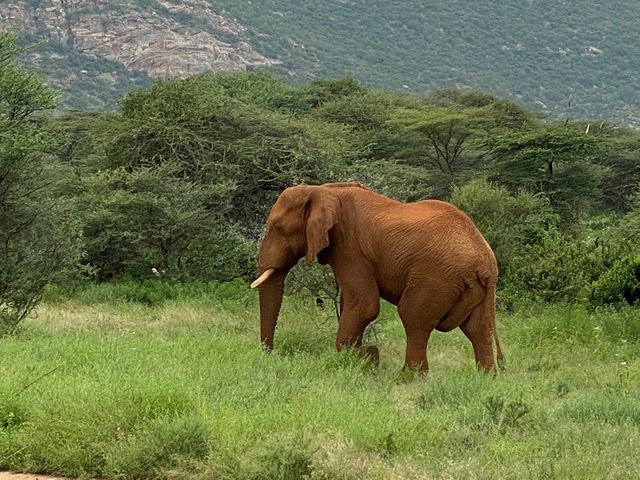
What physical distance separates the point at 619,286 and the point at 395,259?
231 inches

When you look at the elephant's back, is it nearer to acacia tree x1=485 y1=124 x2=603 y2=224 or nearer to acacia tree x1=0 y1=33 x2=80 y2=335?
acacia tree x1=0 y1=33 x2=80 y2=335

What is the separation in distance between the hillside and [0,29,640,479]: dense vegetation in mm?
43563

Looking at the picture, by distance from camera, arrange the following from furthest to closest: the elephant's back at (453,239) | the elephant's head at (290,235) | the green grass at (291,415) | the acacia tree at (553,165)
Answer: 1. the acacia tree at (553,165)
2. the elephant's head at (290,235)
3. the elephant's back at (453,239)
4. the green grass at (291,415)

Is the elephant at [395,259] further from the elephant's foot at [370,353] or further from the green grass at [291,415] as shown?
the green grass at [291,415]

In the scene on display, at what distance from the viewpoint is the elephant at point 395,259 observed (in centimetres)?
879

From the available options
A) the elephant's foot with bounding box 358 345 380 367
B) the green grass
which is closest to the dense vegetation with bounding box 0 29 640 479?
the green grass

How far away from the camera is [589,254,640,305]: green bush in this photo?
13523 millimetres

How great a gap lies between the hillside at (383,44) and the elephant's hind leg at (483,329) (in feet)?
205

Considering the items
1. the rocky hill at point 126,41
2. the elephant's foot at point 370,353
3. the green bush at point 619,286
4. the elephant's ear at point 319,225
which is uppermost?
the elephant's ear at point 319,225

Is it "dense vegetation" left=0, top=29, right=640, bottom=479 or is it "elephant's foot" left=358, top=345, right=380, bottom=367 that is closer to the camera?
"dense vegetation" left=0, top=29, right=640, bottom=479

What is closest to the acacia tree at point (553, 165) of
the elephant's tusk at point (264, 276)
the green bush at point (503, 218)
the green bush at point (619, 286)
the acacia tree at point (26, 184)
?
the green bush at point (503, 218)

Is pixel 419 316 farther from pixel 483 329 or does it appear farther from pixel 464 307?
pixel 483 329

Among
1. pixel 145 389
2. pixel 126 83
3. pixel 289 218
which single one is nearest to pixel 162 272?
pixel 289 218

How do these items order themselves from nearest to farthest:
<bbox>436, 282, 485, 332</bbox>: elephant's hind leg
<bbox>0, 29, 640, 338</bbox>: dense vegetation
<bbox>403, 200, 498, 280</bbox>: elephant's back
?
<bbox>403, 200, 498, 280</bbox>: elephant's back → <bbox>436, 282, 485, 332</bbox>: elephant's hind leg → <bbox>0, 29, 640, 338</bbox>: dense vegetation
